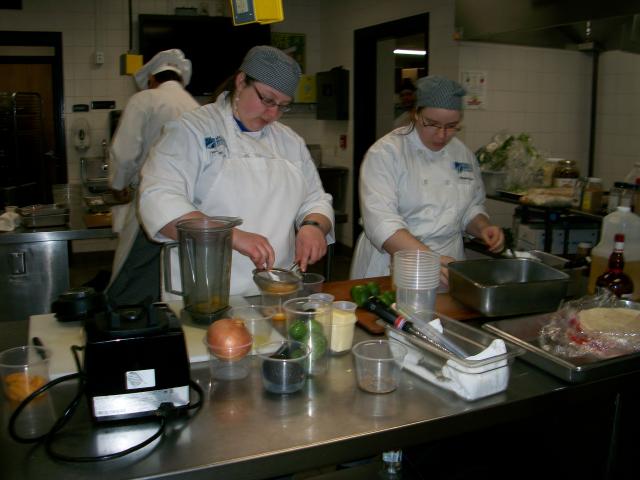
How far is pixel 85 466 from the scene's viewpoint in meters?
1.05

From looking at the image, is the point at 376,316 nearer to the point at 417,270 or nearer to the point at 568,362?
the point at 417,270

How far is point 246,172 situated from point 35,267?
1.80 metres

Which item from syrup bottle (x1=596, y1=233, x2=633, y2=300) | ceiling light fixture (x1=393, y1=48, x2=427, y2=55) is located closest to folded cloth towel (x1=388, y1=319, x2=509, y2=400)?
syrup bottle (x1=596, y1=233, x2=633, y2=300)

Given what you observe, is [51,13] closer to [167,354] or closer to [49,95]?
[49,95]

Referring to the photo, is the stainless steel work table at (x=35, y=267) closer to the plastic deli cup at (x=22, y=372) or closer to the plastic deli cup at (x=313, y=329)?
the plastic deli cup at (x=22, y=372)

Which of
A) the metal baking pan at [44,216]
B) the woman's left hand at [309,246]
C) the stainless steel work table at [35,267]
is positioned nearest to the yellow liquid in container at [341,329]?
the woman's left hand at [309,246]

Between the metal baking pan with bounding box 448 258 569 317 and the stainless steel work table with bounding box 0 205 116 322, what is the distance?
7.05 feet

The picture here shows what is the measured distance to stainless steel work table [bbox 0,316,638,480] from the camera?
1.06 metres

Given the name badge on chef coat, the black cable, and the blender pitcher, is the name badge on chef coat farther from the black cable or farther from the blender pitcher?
the black cable

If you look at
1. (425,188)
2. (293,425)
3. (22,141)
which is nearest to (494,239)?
(425,188)

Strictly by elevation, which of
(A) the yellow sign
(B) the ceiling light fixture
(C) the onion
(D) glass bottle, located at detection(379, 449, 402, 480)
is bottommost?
(D) glass bottle, located at detection(379, 449, 402, 480)

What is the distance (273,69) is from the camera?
1969mm

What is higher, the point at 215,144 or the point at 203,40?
the point at 203,40

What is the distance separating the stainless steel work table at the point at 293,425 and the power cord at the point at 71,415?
0.01m
